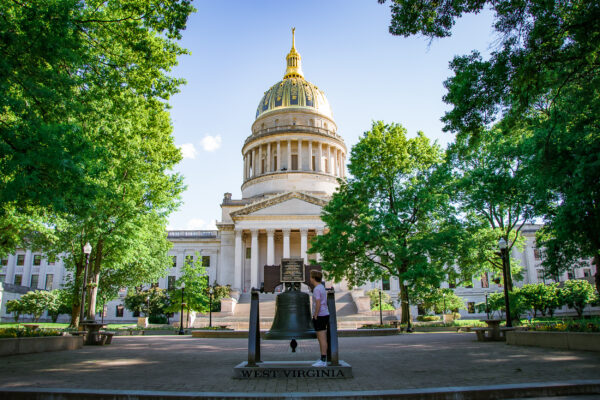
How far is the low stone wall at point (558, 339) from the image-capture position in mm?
11844

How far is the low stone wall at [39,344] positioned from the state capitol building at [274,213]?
3548cm

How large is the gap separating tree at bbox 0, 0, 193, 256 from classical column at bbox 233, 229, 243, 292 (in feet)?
120

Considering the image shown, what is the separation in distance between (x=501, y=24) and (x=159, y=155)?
820 inches

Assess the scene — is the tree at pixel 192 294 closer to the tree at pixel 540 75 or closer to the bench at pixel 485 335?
the bench at pixel 485 335

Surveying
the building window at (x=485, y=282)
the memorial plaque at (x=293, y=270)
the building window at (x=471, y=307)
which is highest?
the building window at (x=485, y=282)

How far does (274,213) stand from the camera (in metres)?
53.4

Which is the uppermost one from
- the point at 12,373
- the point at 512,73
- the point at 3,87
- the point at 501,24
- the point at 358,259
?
the point at 501,24

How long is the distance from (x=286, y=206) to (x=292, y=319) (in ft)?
148

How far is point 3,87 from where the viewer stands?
390 inches

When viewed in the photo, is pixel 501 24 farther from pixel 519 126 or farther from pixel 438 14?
pixel 519 126

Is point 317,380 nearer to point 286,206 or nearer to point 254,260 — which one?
point 254,260

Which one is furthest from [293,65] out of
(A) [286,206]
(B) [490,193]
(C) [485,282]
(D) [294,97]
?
(B) [490,193]

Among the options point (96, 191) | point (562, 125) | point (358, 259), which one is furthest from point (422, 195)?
point (96, 191)

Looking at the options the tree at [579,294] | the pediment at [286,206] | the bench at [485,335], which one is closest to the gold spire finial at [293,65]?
the pediment at [286,206]
